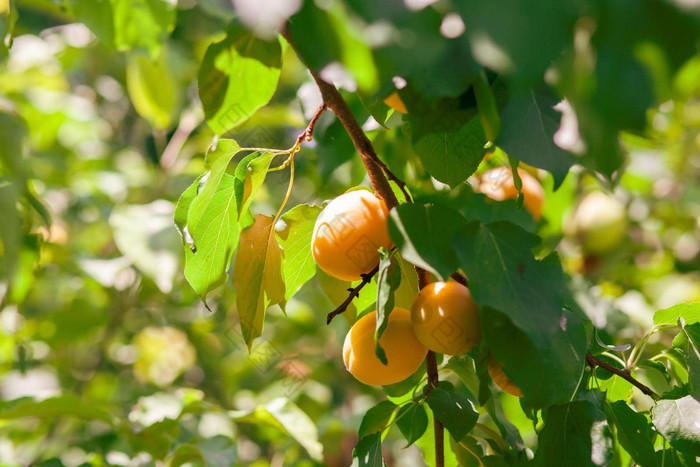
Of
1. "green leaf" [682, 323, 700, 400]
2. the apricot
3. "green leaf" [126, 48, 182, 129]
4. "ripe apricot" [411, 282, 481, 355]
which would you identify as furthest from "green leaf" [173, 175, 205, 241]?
the apricot

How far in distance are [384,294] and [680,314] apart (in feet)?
1.20

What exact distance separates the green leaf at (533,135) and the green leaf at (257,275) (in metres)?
0.27

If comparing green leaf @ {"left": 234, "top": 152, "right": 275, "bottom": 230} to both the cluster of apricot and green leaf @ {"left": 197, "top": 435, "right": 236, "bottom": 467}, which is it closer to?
the cluster of apricot

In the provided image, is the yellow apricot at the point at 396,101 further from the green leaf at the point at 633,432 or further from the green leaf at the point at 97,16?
the green leaf at the point at 97,16

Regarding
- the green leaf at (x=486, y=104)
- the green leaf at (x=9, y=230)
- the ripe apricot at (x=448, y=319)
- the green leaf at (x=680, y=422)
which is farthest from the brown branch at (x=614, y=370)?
the green leaf at (x=9, y=230)

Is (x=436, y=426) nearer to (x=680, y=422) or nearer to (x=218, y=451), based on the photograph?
(x=680, y=422)

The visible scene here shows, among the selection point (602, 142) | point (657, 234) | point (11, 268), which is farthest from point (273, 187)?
point (602, 142)

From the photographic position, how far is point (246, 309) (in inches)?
25.0

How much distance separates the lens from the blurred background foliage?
0.31 metres

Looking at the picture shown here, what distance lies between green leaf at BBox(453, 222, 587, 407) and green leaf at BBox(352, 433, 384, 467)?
0.60 ft

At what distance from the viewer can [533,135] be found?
481mm

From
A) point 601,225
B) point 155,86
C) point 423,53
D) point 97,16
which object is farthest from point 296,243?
point 601,225

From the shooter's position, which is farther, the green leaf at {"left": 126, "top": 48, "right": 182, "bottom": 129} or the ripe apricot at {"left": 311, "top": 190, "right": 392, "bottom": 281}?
the green leaf at {"left": 126, "top": 48, "right": 182, "bottom": 129}

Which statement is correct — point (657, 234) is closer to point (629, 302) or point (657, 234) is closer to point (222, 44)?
point (629, 302)
